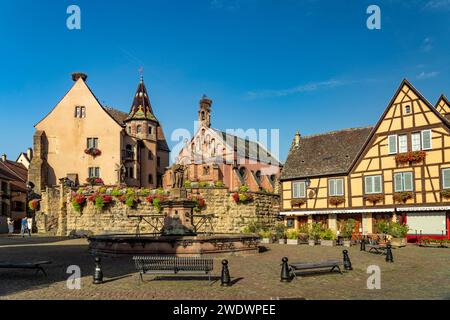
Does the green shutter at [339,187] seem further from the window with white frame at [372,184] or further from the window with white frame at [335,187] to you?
the window with white frame at [372,184]

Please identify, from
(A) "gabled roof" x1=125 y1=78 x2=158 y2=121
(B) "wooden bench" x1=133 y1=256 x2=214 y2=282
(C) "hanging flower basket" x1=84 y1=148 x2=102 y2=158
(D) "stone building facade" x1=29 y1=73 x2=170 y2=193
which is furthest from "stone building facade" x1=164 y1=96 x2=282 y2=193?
(B) "wooden bench" x1=133 y1=256 x2=214 y2=282

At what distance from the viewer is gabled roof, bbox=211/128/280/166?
66.5m

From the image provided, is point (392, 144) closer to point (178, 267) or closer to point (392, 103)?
point (392, 103)

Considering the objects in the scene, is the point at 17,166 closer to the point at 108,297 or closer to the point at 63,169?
the point at 63,169

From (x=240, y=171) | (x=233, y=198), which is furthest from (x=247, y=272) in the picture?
(x=240, y=171)

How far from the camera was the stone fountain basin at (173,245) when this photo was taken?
19.2 meters

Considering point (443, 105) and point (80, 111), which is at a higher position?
point (80, 111)

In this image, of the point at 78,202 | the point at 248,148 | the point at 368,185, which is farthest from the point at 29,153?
the point at 368,185

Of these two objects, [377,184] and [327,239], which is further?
[377,184]

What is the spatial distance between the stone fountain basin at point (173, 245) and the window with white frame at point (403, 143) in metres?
17.8

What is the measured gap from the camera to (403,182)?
1293 inches

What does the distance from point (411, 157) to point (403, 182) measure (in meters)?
2.06

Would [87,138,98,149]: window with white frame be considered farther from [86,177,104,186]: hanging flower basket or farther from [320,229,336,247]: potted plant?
[320,229,336,247]: potted plant

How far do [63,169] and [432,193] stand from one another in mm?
39140
